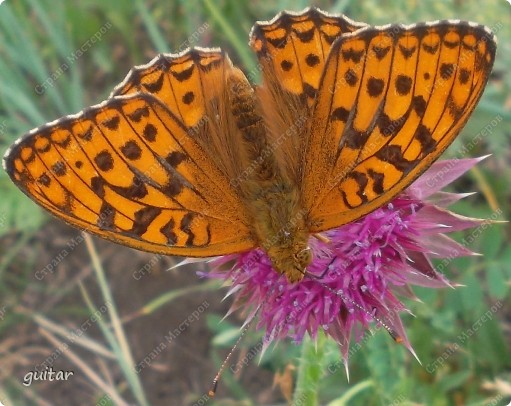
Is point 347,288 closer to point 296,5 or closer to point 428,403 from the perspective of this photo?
point 428,403

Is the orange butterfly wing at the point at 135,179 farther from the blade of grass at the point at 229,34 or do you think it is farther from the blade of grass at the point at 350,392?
the blade of grass at the point at 229,34

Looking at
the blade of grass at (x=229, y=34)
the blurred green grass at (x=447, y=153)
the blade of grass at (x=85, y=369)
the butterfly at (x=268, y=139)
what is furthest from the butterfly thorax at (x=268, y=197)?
the blade of grass at (x=85, y=369)

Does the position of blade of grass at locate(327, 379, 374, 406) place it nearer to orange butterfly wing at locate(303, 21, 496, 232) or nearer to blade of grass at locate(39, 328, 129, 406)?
orange butterfly wing at locate(303, 21, 496, 232)

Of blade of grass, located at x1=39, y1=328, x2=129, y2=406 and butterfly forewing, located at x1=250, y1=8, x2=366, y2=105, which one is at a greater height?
butterfly forewing, located at x1=250, y1=8, x2=366, y2=105

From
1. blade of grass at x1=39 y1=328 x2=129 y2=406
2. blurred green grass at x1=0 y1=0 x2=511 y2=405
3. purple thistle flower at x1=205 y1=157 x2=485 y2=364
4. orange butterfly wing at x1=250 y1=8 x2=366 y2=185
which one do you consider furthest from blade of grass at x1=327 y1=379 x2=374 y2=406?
blade of grass at x1=39 y1=328 x2=129 y2=406

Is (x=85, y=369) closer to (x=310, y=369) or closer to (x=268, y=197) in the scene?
(x=310, y=369)

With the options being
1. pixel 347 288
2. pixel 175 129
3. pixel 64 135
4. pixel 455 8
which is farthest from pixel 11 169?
pixel 455 8
